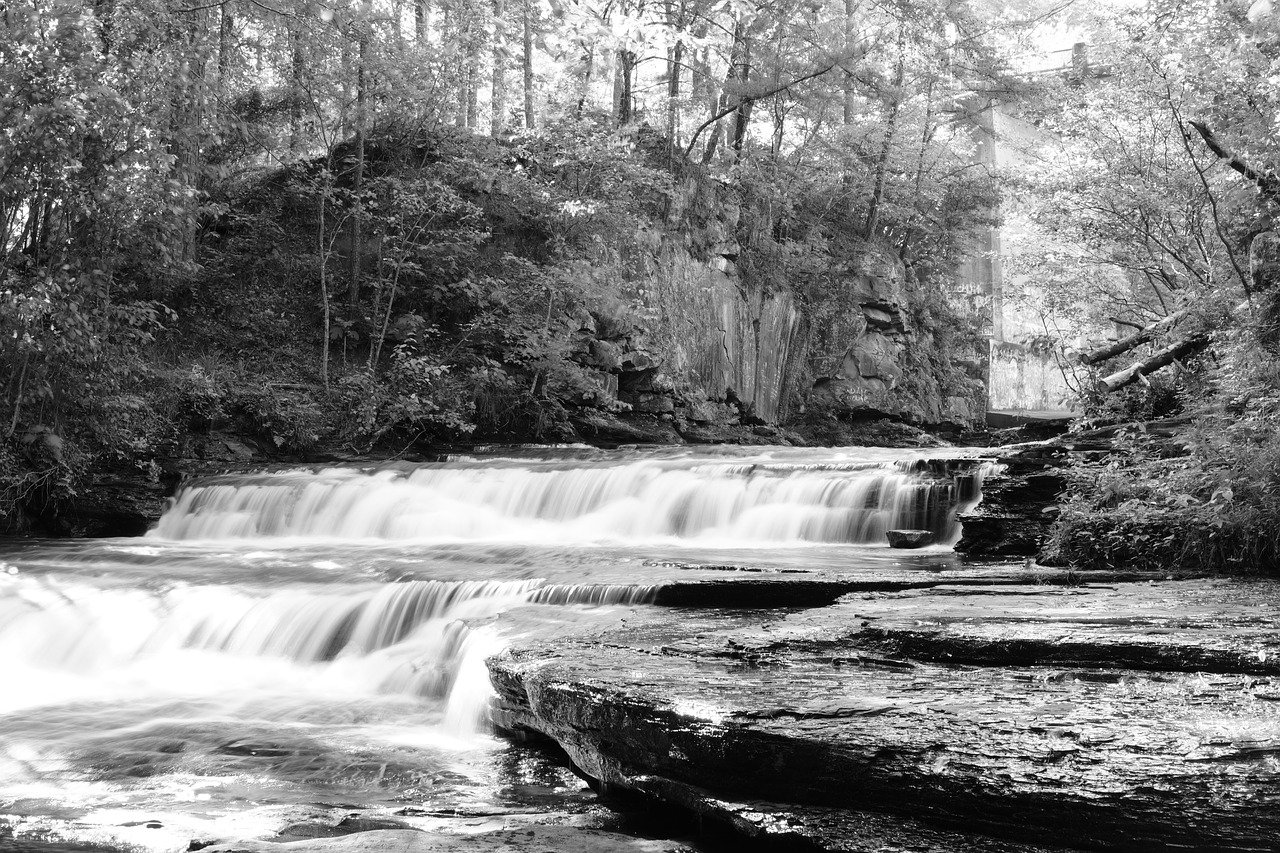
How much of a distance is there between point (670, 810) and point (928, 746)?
1.07m

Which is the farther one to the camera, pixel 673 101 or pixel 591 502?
A: pixel 673 101

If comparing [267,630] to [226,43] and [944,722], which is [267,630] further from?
[226,43]

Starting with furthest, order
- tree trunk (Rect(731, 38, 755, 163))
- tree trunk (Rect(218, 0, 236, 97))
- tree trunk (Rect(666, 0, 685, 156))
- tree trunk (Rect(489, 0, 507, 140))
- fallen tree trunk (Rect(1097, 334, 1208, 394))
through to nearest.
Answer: tree trunk (Rect(666, 0, 685, 156)), tree trunk (Rect(731, 38, 755, 163)), tree trunk (Rect(489, 0, 507, 140)), tree trunk (Rect(218, 0, 236, 97)), fallen tree trunk (Rect(1097, 334, 1208, 394))

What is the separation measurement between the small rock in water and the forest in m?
1.81

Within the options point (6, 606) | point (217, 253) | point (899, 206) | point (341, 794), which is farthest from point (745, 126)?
point (341, 794)

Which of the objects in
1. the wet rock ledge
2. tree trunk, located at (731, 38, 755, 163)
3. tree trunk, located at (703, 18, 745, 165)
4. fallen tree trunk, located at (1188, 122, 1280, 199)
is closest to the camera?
the wet rock ledge

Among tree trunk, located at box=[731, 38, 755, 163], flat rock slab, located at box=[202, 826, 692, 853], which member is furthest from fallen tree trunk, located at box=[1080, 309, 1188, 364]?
tree trunk, located at box=[731, 38, 755, 163]

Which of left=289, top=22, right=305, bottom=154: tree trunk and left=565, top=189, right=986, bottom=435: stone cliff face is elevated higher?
left=289, top=22, right=305, bottom=154: tree trunk

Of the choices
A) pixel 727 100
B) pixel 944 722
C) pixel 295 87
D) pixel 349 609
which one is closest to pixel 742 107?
pixel 727 100

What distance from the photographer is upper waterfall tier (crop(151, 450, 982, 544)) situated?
9.81 meters

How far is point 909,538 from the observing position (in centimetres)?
891

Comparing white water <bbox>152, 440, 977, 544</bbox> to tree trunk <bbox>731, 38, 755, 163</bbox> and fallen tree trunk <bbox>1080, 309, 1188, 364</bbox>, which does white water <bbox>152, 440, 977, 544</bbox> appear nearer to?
fallen tree trunk <bbox>1080, 309, 1188, 364</bbox>

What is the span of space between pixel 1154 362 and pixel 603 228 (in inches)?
391

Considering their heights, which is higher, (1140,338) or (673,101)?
(673,101)
